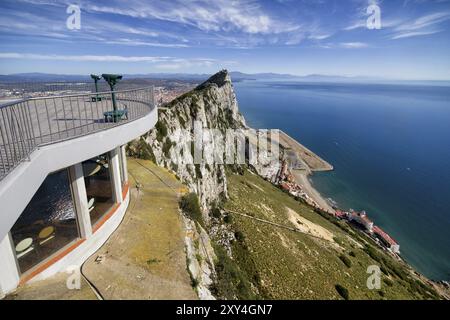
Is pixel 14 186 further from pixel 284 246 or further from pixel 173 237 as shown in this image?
pixel 284 246

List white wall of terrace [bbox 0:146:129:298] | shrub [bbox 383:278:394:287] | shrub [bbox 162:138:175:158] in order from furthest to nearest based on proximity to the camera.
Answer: shrub [bbox 383:278:394:287] → shrub [bbox 162:138:175:158] → white wall of terrace [bbox 0:146:129:298]

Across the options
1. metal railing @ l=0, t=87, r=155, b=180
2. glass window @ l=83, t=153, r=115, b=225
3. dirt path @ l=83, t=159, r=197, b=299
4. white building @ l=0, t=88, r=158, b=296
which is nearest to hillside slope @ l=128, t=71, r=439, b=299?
dirt path @ l=83, t=159, r=197, b=299

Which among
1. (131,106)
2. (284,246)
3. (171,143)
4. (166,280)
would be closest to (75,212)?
(166,280)

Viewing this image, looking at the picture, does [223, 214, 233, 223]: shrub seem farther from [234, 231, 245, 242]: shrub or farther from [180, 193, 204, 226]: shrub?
[180, 193, 204, 226]: shrub

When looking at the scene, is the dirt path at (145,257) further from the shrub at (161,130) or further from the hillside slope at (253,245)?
the shrub at (161,130)

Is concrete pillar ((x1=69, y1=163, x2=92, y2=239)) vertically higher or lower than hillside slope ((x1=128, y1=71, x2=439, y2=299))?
higher

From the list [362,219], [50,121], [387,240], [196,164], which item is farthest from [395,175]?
[50,121]
